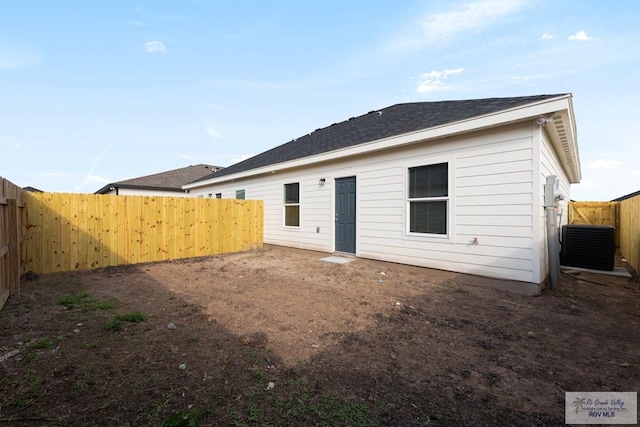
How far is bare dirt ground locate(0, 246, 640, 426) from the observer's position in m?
1.85

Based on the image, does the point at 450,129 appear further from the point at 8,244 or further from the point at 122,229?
the point at 122,229

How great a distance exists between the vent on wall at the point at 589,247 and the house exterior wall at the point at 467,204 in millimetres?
3899

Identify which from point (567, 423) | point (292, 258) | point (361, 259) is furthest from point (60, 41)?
point (567, 423)

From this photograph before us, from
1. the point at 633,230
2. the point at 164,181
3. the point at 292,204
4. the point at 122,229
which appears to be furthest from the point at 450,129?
the point at 164,181

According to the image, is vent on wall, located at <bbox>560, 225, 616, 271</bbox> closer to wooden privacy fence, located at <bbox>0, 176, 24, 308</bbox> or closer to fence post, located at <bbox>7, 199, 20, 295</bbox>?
wooden privacy fence, located at <bbox>0, 176, 24, 308</bbox>

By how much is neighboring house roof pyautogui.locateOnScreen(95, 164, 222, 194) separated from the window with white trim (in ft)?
62.0

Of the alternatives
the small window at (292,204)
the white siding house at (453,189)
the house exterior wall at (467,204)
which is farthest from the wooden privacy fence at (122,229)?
the house exterior wall at (467,204)

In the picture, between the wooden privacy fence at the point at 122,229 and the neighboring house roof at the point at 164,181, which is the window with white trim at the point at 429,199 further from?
the neighboring house roof at the point at 164,181

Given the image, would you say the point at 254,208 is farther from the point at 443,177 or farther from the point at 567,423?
the point at 567,423

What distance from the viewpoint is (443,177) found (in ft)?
18.8

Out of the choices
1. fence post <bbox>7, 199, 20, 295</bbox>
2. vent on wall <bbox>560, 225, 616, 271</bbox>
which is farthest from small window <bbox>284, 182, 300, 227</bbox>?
vent on wall <bbox>560, 225, 616, 271</bbox>

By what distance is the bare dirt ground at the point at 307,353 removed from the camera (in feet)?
6.07

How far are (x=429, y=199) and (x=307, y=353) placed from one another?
14.6 feet

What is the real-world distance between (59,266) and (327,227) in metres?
6.66
